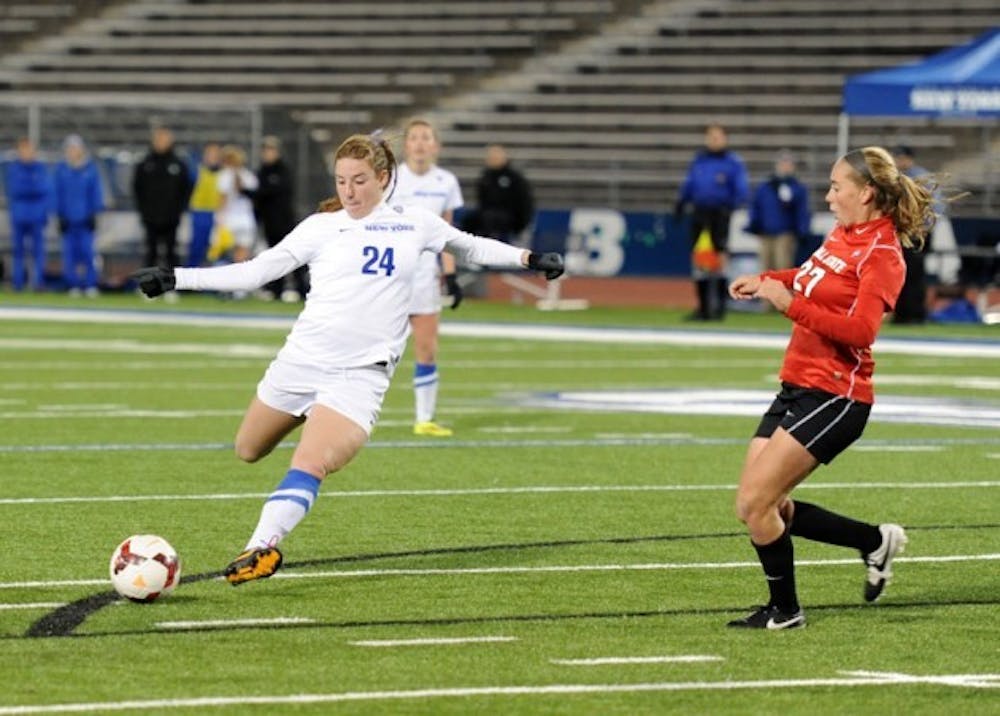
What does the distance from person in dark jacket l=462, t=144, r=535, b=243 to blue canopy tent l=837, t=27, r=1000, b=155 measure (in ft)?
14.5

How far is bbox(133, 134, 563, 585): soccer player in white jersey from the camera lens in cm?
962

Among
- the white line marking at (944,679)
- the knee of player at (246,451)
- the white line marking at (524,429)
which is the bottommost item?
the white line marking at (524,429)

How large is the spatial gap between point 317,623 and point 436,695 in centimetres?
141

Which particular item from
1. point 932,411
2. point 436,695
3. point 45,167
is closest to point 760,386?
point 932,411

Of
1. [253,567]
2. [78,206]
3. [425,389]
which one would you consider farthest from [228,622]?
[78,206]

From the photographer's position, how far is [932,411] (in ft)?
59.5

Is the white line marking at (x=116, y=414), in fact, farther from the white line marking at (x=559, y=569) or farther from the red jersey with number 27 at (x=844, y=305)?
the red jersey with number 27 at (x=844, y=305)

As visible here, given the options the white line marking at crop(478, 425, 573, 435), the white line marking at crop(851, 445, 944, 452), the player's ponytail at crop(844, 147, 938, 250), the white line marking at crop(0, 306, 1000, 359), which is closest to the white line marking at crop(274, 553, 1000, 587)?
the player's ponytail at crop(844, 147, 938, 250)

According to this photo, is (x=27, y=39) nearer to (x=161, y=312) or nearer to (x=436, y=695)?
(x=161, y=312)

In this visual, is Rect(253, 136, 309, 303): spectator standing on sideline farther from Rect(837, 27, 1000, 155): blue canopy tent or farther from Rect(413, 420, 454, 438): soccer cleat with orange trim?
Rect(413, 420, 454, 438): soccer cleat with orange trim

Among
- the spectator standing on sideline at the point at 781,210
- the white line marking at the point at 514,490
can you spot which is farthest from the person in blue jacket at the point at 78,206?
the white line marking at the point at 514,490

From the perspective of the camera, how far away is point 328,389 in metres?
9.69

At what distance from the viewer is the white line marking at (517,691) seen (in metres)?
7.20

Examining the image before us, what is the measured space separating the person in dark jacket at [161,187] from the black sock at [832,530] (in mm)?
23789
